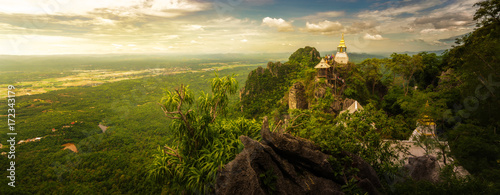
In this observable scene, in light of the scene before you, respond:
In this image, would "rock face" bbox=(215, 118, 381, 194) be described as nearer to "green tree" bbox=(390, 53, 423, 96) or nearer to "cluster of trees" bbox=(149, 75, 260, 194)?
"cluster of trees" bbox=(149, 75, 260, 194)

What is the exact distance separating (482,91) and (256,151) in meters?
10.3

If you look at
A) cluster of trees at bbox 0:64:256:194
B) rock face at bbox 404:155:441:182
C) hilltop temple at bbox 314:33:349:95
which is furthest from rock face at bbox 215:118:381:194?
hilltop temple at bbox 314:33:349:95

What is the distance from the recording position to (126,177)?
745 inches

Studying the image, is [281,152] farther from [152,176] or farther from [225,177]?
[152,176]

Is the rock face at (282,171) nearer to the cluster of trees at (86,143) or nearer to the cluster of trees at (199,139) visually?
the cluster of trees at (199,139)

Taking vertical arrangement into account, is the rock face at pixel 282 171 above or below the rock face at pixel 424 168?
above

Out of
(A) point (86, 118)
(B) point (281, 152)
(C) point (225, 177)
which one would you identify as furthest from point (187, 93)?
(A) point (86, 118)

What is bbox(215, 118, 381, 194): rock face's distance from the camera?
4.08m

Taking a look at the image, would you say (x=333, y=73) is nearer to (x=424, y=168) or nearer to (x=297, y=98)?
(x=297, y=98)

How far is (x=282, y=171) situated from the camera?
4699 mm

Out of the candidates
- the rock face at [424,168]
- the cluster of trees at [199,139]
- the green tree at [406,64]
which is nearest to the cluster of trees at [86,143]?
the cluster of trees at [199,139]

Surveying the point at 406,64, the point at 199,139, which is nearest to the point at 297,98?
the point at 406,64

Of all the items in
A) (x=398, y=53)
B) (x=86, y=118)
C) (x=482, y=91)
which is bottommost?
(x=86, y=118)

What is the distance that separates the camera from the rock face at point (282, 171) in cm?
408
